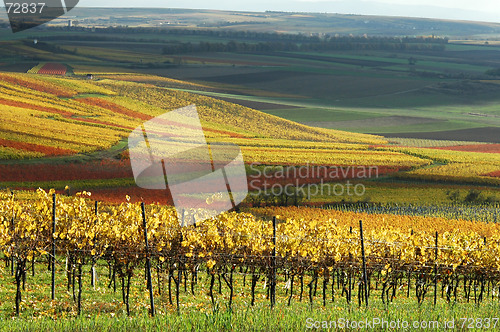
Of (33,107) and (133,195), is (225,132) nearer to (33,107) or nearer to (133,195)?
(33,107)

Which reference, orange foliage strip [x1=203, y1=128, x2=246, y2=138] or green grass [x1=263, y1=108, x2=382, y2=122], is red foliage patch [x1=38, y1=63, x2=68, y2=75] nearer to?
orange foliage strip [x1=203, y1=128, x2=246, y2=138]

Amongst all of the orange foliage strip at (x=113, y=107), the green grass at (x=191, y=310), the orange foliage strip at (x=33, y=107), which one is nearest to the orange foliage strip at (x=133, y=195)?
the green grass at (x=191, y=310)

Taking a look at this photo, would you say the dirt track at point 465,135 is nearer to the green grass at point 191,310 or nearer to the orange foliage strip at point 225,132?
the orange foliage strip at point 225,132

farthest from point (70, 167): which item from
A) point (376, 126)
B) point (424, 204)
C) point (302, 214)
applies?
point (376, 126)

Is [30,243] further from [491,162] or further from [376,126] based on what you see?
[376,126]

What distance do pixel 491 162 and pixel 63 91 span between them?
46875 millimetres

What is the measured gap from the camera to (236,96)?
97.8 meters

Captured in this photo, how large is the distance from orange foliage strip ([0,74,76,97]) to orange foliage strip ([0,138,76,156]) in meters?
23.4

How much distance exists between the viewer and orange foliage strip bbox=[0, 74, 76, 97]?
243 ft

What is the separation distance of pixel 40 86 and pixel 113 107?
9.05 m

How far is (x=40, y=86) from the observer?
247 feet

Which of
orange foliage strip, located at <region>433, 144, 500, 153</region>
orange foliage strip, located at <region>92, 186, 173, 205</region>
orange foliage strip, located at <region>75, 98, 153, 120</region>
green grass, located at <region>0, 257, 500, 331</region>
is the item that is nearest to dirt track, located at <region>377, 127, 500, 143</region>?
orange foliage strip, located at <region>433, 144, 500, 153</region>

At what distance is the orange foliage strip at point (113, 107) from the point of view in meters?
73.3

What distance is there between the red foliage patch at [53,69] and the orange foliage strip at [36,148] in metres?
38.9
